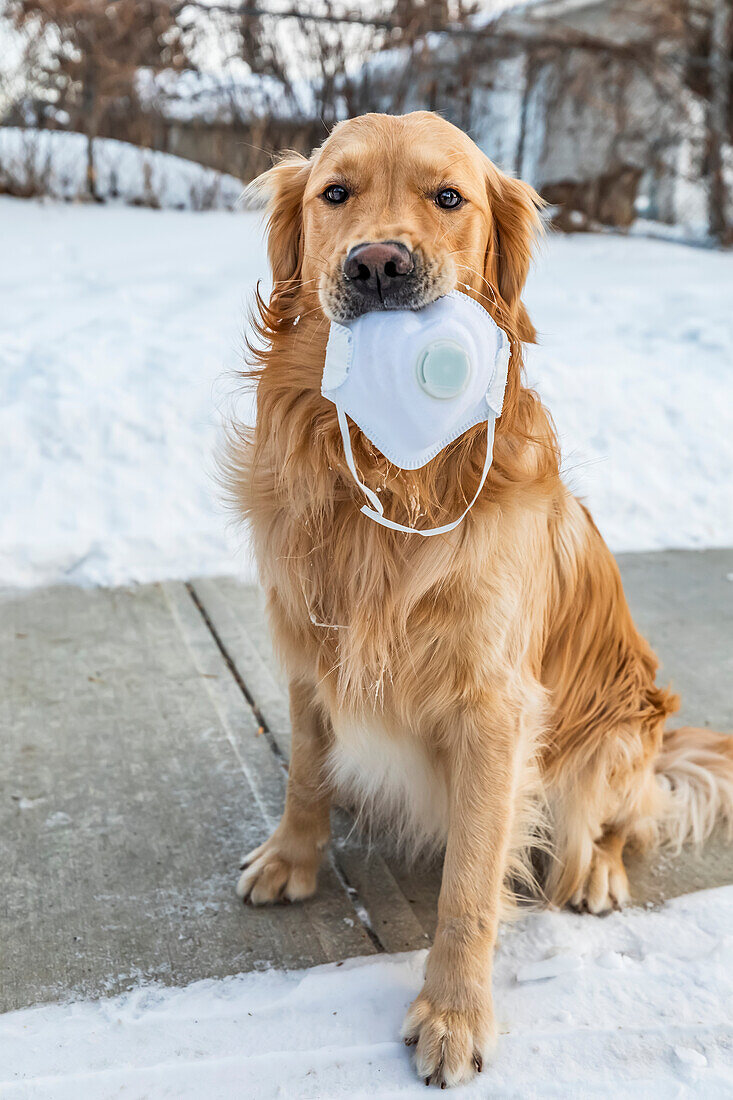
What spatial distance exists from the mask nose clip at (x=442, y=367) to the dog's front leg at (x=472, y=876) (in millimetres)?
675

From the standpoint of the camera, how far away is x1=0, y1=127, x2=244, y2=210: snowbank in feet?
24.3

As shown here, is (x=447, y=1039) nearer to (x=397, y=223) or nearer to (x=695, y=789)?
(x=695, y=789)

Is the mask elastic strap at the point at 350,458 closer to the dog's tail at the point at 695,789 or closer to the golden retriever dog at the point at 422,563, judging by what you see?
the golden retriever dog at the point at 422,563

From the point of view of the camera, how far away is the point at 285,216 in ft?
6.67

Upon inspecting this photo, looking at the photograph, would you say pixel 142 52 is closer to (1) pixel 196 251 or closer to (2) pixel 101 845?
(1) pixel 196 251

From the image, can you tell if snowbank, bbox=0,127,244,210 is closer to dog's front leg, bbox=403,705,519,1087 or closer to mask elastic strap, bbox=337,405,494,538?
mask elastic strap, bbox=337,405,494,538

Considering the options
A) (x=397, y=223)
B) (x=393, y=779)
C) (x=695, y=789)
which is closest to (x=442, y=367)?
(x=397, y=223)

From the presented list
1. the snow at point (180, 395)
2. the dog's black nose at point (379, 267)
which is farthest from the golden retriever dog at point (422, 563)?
the snow at point (180, 395)

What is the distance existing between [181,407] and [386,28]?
534cm

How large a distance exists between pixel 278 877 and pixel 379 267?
133 centimetres

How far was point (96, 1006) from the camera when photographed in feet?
5.69

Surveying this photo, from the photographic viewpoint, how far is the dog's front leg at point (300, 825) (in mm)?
2045

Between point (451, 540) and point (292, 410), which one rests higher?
point (292, 410)

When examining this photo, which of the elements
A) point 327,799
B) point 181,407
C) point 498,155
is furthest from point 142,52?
point 327,799
